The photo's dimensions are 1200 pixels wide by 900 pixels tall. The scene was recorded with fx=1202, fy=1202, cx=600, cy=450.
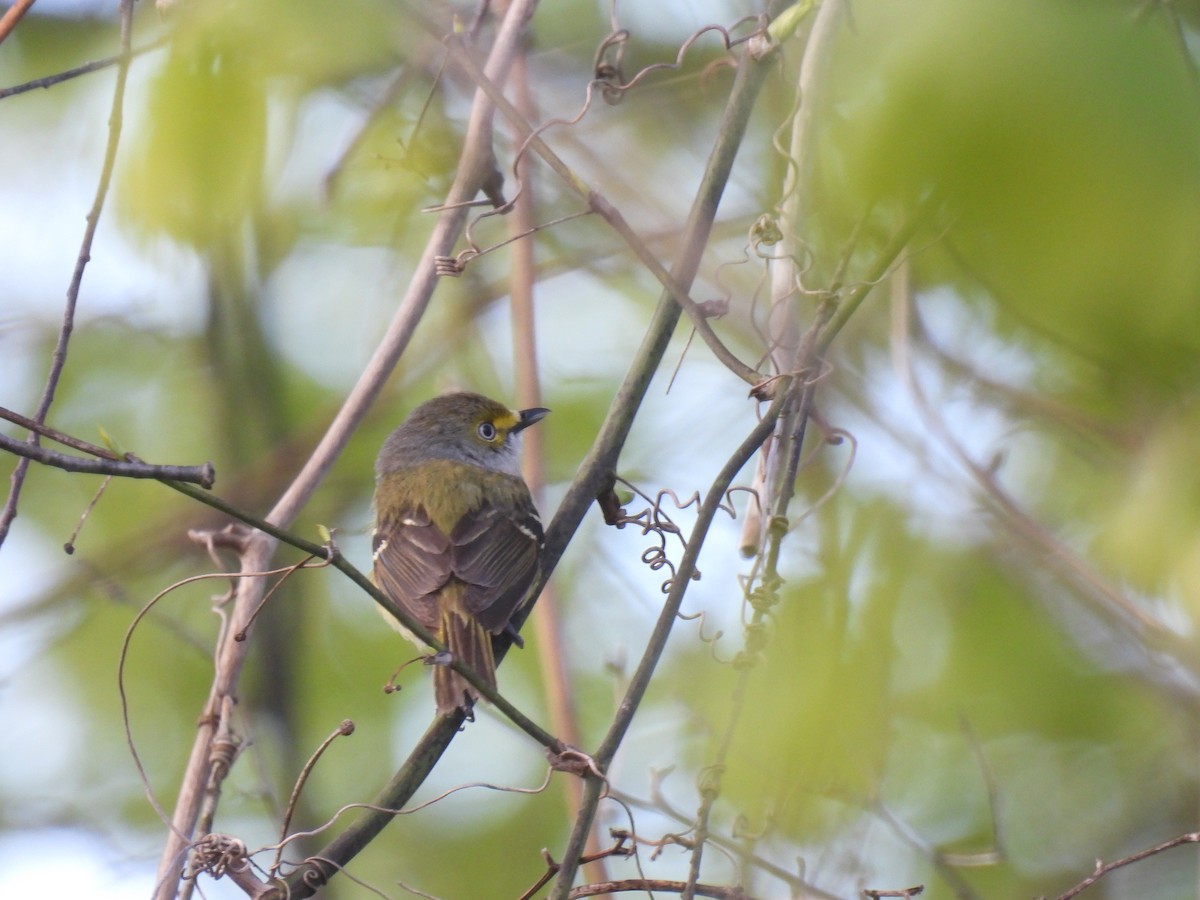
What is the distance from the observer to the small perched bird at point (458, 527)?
3.43 meters

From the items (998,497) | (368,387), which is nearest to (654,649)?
(368,387)

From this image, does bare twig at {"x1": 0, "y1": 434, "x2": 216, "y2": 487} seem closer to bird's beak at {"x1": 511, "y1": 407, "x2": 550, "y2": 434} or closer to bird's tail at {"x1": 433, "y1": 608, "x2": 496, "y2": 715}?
bird's tail at {"x1": 433, "y1": 608, "x2": 496, "y2": 715}

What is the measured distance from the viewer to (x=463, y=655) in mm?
→ 3311

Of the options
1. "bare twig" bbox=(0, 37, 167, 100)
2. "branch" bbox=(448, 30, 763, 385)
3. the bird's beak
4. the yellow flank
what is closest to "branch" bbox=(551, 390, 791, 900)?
"branch" bbox=(448, 30, 763, 385)

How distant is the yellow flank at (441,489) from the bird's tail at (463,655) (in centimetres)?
72

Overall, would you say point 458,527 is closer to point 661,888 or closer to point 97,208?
point 97,208

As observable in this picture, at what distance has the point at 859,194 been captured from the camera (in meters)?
1.04

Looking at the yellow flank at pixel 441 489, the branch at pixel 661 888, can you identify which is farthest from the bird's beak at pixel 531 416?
the branch at pixel 661 888

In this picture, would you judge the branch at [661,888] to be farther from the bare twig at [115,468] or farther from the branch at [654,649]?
the bare twig at [115,468]

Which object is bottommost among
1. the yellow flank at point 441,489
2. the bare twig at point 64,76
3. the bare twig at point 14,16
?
the bare twig at point 64,76

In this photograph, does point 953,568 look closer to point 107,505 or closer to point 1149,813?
point 1149,813

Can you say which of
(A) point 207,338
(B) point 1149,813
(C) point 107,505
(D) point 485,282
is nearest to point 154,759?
(C) point 107,505

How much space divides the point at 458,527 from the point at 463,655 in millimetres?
955

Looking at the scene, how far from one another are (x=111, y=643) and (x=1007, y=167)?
4712 mm
